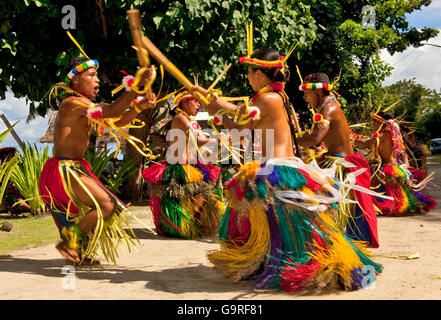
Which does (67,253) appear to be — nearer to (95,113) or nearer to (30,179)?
(95,113)

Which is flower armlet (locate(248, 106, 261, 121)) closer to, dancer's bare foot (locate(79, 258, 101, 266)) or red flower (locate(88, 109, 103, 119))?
red flower (locate(88, 109, 103, 119))

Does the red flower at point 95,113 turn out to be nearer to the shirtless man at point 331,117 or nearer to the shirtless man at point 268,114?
the shirtless man at point 268,114

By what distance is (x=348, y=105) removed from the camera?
14562 millimetres

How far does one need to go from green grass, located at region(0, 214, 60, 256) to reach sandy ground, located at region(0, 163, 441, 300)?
27cm

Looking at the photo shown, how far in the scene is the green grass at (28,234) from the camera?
5148 mm

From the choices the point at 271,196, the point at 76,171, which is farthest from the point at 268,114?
the point at 76,171

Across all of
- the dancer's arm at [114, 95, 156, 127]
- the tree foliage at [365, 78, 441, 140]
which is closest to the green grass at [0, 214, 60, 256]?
the dancer's arm at [114, 95, 156, 127]

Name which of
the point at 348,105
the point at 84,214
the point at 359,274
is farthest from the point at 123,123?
the point at 348,105

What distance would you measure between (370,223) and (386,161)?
3157mm

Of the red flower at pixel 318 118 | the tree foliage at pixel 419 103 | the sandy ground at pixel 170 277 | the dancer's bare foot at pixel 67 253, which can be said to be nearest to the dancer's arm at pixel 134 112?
the dancer's bare foot at pixel 67 253

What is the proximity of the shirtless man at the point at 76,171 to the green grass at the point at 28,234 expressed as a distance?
4.27 ft

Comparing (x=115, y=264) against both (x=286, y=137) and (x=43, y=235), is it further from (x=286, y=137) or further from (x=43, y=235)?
(x=43, y=235)

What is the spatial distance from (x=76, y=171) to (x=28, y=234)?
2617mm

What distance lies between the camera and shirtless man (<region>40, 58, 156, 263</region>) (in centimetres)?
379
